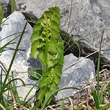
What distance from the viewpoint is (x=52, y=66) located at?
174 centimetres

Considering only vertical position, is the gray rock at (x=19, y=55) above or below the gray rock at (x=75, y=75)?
above

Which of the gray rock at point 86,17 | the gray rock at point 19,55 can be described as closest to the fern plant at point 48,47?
the gray rock at point 19,55

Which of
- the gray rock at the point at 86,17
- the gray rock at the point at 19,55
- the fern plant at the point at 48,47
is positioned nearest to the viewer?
the fern plant at the point at 48,47

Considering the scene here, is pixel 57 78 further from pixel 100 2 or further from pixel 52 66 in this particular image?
pixel 100 2

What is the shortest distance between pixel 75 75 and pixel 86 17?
0.50 metres

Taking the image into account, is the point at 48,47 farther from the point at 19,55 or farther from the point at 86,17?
the point at 86,17

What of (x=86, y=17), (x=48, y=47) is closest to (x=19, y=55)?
(x=48, y=47)

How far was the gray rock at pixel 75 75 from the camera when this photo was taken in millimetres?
1853

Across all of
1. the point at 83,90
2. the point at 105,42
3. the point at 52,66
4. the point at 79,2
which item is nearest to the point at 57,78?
the point at 52,66

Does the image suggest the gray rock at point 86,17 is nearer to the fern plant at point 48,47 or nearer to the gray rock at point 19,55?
the gray rock at point 19,55

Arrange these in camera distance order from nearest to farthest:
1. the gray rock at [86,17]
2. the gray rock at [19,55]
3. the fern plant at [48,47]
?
the fern plant at [48,47] → the gray rock at [19,55] → the gray rock at [86,17]

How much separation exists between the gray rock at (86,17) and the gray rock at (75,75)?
6.6 inches

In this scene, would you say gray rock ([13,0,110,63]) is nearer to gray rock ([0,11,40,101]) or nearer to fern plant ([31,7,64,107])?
gray rock ([0,11,40,101])

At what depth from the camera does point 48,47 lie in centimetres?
172
